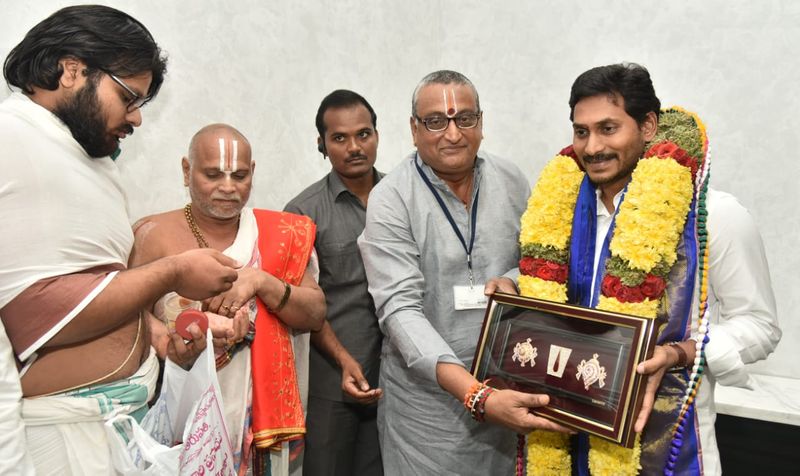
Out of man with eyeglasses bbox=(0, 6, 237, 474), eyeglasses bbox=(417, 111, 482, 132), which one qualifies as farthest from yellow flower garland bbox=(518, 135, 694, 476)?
man with eyeglasses bbox=(0, 6, 237, 474)

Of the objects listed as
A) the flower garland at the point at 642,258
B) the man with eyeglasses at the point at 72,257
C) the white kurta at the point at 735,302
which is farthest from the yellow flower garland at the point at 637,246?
the man with eyeglasses at the point at 72,257

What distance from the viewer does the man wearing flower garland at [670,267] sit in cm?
168

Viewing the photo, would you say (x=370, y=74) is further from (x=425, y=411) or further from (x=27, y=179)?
(x=27, y=179)

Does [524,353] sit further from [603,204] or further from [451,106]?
[451,106]

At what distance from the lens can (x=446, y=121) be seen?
2131 millimetres

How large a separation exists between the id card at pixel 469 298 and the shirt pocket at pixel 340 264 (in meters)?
0.73

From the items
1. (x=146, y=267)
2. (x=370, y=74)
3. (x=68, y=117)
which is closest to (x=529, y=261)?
(x=146, y=267)

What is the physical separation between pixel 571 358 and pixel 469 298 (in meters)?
0.55

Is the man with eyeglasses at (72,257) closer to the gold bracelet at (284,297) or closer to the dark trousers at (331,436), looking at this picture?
the gold bracelet at (284,297)

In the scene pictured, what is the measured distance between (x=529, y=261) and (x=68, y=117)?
4.87 ft

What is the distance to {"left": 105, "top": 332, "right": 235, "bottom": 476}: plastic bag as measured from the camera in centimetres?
152

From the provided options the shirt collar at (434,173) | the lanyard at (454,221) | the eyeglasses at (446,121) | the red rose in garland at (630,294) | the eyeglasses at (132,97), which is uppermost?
the eyeglasses at (132,97)

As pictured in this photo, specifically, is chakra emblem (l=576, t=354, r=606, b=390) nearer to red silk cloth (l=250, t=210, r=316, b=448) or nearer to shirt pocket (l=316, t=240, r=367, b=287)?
red silk cloth (l=250, t=210, r=316, b=448)

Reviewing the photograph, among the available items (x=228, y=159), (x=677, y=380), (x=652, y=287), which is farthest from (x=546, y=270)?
(x=228, y=159)
